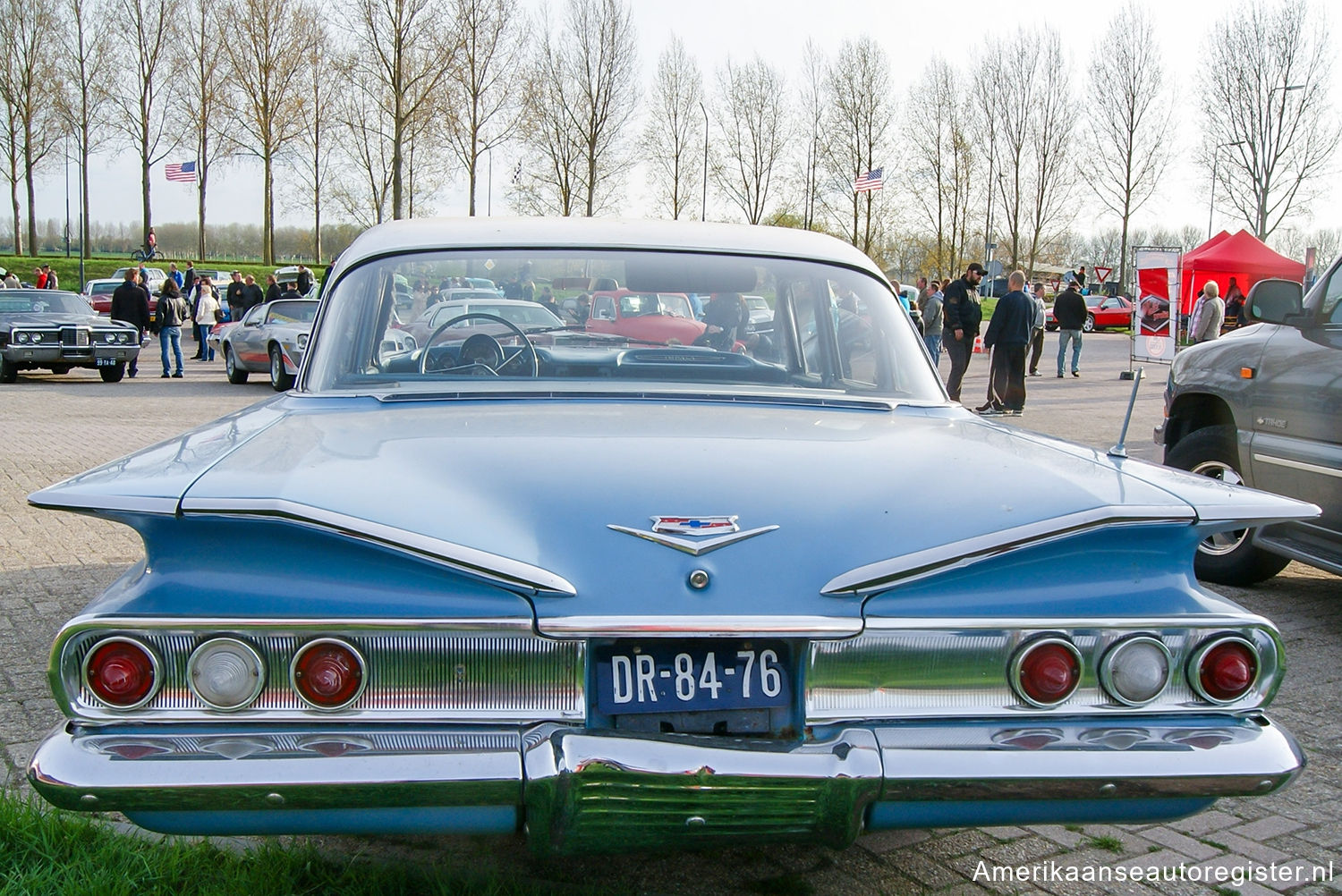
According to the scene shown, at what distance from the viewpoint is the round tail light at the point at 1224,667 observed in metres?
2.25

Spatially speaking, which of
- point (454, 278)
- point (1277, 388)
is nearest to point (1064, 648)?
point (454, 278)

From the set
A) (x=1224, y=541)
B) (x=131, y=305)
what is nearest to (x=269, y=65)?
(x=131, y=305)

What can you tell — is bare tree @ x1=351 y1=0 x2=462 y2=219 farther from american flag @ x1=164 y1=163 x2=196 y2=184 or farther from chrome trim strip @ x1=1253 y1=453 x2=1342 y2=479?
chrome trim strip @ x1=1253 y1=453 x2=1342 y2=479

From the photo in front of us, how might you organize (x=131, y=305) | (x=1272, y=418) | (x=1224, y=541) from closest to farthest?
1. (x=1272, y=418)
2. (x=1224, y=541)
3. (x=131, y=305)

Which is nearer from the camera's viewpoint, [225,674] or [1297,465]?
[225,674]

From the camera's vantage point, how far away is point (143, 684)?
2098mm

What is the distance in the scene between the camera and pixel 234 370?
1900 cm

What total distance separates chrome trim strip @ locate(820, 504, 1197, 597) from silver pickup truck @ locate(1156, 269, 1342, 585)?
10.9 feet

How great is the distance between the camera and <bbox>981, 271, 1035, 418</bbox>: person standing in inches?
571

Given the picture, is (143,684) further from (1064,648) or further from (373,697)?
(1064,648)

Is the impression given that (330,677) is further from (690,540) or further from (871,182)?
(871,182)

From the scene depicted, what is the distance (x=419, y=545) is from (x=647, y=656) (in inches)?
17.6

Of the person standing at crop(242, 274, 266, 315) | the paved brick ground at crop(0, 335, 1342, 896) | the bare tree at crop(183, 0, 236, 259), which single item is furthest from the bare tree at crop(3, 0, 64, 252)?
the paved brick ground at crop(0, 335, 1342, 896)

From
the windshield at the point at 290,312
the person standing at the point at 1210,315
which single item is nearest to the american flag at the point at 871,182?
the person standing at the point at 1210,315
